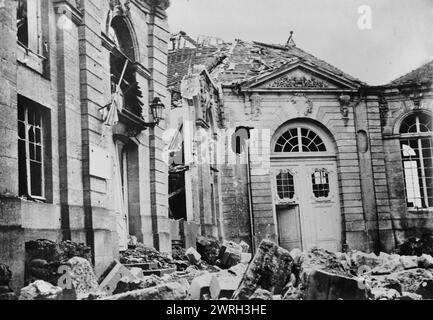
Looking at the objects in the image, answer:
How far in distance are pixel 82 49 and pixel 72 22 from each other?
0.42 meters

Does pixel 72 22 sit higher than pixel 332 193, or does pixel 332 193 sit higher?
pixel 72 22

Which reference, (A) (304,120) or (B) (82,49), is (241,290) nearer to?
(B) (82,49)

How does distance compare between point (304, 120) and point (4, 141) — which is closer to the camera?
point (4, 141)

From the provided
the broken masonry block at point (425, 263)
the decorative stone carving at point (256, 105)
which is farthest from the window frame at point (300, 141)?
the broken masonry block at point (425, 263)

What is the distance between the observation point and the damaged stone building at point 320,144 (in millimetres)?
16906

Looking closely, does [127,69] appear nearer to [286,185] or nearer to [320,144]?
[286,185]

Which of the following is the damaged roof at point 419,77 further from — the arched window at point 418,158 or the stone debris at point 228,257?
the stone debris at point 228,257

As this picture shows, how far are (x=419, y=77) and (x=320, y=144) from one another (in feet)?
12.3

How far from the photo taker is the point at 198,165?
14.0 m

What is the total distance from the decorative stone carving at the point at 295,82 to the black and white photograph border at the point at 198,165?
0.04 metres

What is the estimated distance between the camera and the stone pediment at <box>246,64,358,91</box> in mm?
17297

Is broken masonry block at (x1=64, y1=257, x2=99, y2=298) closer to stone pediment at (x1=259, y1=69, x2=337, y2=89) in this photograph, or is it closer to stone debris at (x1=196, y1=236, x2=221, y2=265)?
stone debris at (x1=196, y1=236, x2=221, y2=265)

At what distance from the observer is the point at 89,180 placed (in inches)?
330

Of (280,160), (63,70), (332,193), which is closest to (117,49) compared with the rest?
(63,70)
